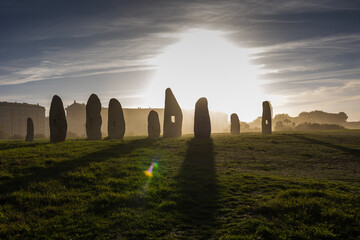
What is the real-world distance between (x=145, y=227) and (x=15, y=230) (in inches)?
147

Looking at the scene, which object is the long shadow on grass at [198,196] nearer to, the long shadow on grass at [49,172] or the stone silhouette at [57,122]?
the long shadow on grass at [49,172]

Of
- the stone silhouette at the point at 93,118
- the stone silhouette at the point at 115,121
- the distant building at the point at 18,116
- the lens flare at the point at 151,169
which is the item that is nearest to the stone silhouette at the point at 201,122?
the stone silhouette at the point at 115,121

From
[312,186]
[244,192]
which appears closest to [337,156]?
[312,186]

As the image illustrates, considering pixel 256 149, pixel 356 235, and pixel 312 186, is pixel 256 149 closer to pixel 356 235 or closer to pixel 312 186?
pixel 312 186

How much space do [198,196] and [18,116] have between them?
127 m

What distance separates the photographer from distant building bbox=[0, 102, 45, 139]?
108750mm

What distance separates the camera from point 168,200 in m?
9.52

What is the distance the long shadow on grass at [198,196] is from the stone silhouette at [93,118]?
693 inches

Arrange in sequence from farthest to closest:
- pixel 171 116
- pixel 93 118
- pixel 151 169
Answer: pixel 171 116
pixel 93 118
pixel 151 169

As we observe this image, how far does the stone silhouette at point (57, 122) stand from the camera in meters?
25.3

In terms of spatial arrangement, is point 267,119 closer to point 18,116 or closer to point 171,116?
point 171,116

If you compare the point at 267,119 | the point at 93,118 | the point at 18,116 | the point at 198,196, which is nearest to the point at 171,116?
the point at 93,118

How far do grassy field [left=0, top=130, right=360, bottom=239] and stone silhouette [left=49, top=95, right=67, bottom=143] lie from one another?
9319 mm

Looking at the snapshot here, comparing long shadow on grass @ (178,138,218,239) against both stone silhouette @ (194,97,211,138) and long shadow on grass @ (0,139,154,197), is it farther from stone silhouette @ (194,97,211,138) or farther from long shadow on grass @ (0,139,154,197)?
stone silhouette @ (194,97,211,138)
